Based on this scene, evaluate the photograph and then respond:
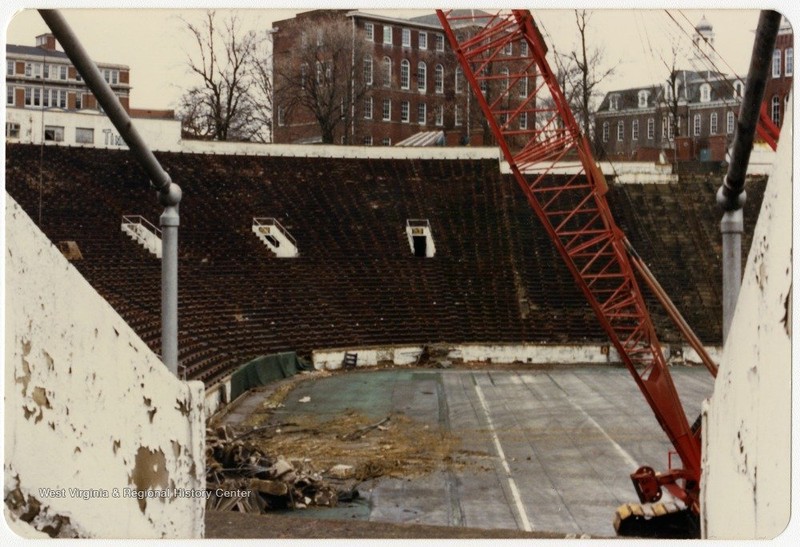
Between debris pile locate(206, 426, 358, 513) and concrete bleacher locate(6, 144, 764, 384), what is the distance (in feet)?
28.8

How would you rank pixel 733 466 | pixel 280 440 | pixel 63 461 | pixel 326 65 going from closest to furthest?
pixel 63 461, pixel 733 466, pixel 280 440, pixel 326 65

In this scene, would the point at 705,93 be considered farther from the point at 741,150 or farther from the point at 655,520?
the point at 741,150

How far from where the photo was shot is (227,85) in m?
26.6

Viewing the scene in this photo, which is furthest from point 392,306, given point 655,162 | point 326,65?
point 655,162

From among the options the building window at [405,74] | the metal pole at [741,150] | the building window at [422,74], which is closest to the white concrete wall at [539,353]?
the building window at [405,74]

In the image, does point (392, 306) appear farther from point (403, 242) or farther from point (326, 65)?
point (326, 65)

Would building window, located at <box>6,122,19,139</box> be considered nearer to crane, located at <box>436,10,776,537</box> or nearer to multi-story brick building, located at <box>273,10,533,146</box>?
crane, located at <box>436,10,776,537</box>

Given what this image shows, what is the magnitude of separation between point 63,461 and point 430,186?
101ft

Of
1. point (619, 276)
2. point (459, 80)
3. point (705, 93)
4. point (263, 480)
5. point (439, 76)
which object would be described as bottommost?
point (263, 480)

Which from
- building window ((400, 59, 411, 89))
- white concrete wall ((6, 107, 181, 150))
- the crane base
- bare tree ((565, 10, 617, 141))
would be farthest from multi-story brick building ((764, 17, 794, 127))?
white concrete wall ((6, 107, 181, 150))

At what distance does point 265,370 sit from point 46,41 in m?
17.8

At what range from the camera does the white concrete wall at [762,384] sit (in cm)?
464

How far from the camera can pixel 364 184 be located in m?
34.2

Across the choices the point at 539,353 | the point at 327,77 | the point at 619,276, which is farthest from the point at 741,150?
the point at 539,353
